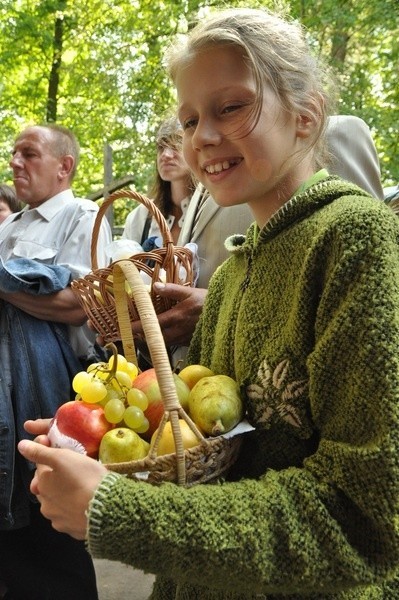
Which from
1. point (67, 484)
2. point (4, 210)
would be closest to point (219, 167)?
point (67, 484)

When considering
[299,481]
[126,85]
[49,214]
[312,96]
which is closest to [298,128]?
[312,96]

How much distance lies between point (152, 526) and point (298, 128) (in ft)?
2.49

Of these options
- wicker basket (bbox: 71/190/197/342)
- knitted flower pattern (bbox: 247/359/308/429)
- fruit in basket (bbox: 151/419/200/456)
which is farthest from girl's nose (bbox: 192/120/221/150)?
wicker basket (bbox: 71/190/197/342)

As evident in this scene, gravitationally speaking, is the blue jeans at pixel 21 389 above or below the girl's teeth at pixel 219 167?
below

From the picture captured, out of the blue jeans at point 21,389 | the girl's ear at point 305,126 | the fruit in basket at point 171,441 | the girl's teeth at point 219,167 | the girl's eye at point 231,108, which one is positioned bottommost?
the blue jeans at point 21,389

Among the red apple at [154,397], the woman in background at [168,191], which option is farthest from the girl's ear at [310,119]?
the woman in background at [168,191]

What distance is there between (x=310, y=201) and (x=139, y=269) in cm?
85

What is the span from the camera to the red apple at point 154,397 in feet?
3.61

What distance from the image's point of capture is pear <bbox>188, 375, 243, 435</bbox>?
1022 mm

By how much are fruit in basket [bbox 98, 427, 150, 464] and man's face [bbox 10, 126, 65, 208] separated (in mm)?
2187

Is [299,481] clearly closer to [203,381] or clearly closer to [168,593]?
[203,381]

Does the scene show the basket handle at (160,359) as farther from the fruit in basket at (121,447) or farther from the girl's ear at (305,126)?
the girl's ear at (305,126)

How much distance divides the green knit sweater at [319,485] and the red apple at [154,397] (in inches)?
7.0

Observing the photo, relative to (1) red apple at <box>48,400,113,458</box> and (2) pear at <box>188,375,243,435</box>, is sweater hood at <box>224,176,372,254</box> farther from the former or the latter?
(1) red apple at <box>48,400,113,458</box>
